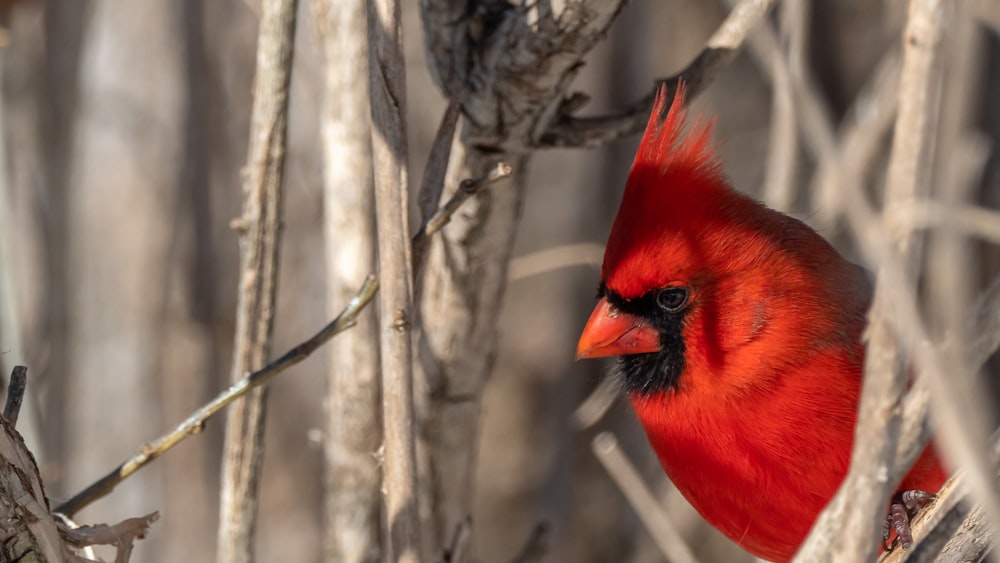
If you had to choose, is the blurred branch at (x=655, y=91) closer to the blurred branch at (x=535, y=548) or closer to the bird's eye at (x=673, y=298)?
the bird's eye at (x=673, y=298)

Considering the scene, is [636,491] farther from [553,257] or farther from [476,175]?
[553,257]

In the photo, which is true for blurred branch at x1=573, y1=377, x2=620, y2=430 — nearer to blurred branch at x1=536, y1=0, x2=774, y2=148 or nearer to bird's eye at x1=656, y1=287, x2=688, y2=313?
bird's eye at x1=656, y1=287, x2=688, y2=313

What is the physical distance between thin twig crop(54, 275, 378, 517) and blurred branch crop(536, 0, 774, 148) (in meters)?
0.38

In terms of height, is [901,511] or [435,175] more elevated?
[435,175]

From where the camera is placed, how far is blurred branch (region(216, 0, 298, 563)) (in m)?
1.53

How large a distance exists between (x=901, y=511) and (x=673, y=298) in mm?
432

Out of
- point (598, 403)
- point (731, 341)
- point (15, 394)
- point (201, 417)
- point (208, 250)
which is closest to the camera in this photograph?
point (15, 394)

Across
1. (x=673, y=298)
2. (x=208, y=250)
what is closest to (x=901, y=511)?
(x=673, y=298)

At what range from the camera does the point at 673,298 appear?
1684 millimetres

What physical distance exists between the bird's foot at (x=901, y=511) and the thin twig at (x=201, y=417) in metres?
0.76

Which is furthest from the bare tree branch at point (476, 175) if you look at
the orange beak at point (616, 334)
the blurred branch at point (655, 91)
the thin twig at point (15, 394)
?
the thin twig at point (15, 394)

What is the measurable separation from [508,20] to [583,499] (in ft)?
6.26

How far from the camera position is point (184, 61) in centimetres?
249

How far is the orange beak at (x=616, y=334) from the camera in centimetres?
172
